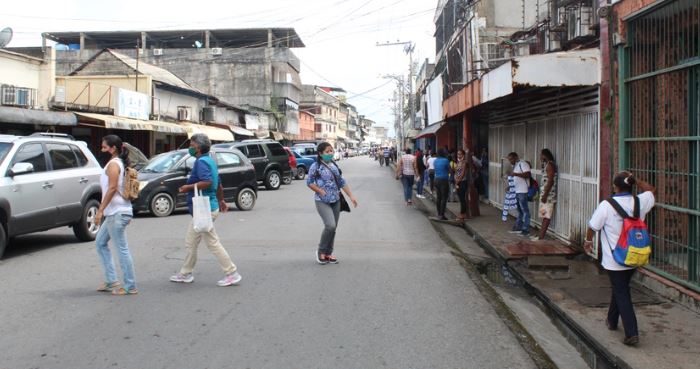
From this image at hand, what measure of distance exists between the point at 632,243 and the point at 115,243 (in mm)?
5203

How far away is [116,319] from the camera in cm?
576

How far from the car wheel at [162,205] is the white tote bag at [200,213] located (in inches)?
310

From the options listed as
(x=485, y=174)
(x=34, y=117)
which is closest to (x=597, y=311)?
(x=485, y=174)

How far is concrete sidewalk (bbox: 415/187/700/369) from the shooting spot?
5.05 meters

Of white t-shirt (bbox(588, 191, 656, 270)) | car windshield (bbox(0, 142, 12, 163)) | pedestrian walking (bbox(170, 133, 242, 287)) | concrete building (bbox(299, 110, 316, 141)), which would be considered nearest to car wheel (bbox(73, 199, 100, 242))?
car windshield (bbox(0, 142, 12, 163))

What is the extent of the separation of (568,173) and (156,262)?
6.93 metres

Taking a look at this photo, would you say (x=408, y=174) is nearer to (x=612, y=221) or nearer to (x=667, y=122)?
(x=667, y=122)

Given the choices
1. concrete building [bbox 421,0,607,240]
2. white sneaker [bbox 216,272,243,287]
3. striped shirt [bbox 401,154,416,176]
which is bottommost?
white sneaker [bbox 216,272,243,287]

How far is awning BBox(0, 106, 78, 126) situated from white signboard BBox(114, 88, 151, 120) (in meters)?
4.21

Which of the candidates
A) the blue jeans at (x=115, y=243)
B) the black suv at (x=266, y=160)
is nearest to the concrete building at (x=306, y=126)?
the black suv at (x=266, y=160)

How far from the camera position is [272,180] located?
79.5 ft

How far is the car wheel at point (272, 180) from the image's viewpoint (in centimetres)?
2405

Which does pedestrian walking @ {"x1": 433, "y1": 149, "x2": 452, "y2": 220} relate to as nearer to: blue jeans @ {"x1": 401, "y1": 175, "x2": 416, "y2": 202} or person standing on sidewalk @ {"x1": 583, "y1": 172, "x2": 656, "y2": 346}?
blue jeans @ {"x1": 401, "y1": 175, "x2": 416, "y2": 202}

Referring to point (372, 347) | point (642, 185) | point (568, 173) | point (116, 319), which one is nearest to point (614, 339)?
point (642, 185)
